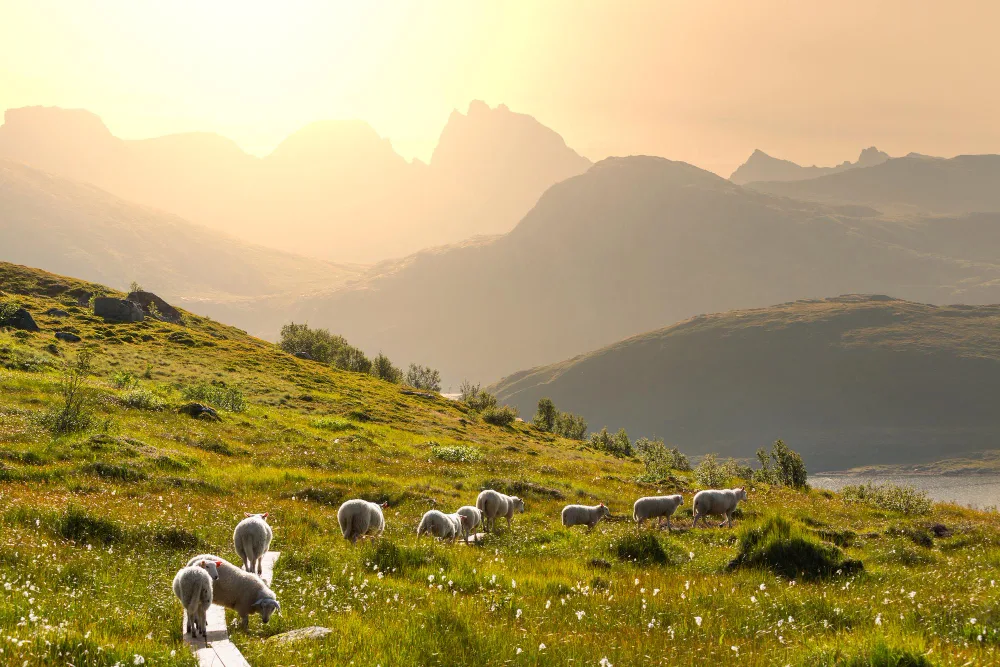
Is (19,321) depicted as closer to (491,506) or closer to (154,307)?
(154,307)

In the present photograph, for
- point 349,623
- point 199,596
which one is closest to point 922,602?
point 349,623

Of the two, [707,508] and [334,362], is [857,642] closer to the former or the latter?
[707,508]

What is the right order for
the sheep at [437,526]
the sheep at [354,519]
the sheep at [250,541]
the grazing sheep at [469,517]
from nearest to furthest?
the sheep at [250,541] → the sheep at [354,519] → the sheep at [437,526] → the grazing sheep at [469,517]

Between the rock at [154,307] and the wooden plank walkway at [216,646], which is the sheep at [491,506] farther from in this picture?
the rock at [154,307]

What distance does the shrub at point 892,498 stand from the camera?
28.1 m

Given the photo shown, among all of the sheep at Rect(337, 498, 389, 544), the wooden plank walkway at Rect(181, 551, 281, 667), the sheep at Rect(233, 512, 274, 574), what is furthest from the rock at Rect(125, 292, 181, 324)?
the wooden plank walkway at Rect(181, 551, 281, 667)

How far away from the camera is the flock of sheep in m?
7.82

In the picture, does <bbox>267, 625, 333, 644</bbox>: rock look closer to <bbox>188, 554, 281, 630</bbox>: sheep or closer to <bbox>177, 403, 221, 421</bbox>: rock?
<bbox>188, 554, 281, 630</bbox>: sheep

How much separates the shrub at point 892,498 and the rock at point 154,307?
282 ft

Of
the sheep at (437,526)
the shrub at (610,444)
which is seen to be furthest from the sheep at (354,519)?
the shrub at (610,444)

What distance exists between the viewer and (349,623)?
763 cm

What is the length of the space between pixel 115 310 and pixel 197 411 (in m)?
50.6

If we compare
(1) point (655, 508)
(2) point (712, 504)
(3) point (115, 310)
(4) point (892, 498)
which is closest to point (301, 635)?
(1) point (655, 508)

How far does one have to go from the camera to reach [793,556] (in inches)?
523
